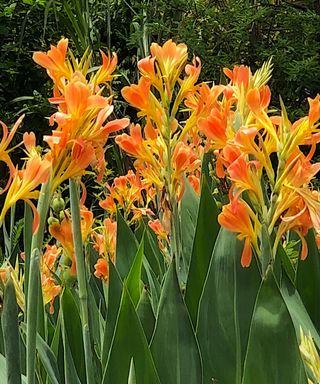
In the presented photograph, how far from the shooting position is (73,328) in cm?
90

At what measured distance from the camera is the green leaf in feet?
1.70

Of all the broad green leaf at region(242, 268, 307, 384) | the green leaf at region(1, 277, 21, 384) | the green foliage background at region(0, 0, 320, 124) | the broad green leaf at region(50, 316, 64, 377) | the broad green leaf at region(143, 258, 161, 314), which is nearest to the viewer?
the green leaf at region(1, 277, 21, 384)

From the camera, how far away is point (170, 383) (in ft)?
2.58

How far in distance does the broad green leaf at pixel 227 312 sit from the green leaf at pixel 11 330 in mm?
338

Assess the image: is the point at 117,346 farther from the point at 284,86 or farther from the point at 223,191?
the point at 284,86

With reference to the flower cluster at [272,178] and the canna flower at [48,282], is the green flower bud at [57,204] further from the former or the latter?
the flower cluster at [272,178]

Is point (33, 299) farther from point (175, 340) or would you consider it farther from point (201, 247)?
point (201, 247)

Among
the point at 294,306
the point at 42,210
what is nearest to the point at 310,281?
the point at 294,306

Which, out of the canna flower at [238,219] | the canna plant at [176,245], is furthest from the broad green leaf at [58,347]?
the canna flower at [238,219]

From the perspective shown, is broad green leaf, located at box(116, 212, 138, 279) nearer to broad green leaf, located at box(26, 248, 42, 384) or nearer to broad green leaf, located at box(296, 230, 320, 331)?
broad green leaf, located at box(296, 230, 320, 331)

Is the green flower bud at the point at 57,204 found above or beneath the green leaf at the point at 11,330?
above

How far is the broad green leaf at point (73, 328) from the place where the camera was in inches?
34.6

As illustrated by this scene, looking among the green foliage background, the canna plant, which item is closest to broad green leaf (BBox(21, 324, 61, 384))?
the canna plant

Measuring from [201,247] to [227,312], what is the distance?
0.14m
